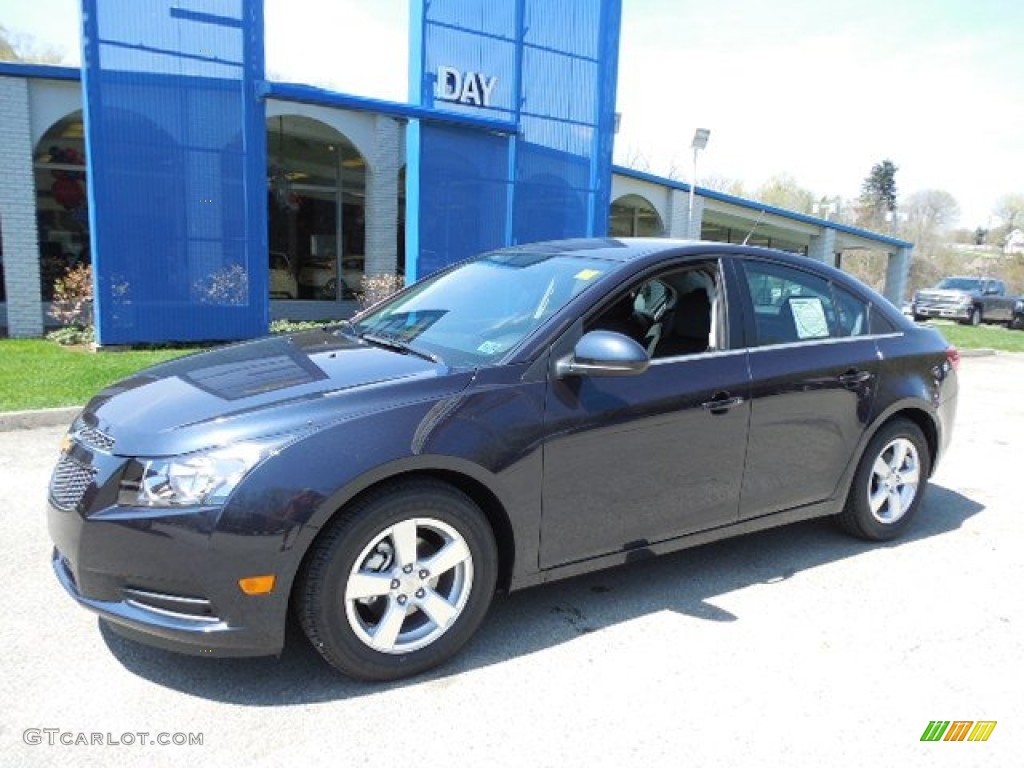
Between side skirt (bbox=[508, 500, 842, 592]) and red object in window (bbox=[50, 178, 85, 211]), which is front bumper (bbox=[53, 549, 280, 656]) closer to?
side skirt (bbox=[508, 500, 842, 592])

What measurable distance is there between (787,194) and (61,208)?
2103 inches

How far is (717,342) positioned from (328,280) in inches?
573

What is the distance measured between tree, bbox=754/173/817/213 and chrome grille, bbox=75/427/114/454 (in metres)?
57.2

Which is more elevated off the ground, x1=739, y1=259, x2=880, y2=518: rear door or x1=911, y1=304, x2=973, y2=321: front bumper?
x1=739, y1=259, x2=880, y2=518: rear door

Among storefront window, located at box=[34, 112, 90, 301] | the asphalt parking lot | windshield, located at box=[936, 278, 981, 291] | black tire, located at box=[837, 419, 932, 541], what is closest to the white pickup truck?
windshield, located at box=[936, 278, 981, 291]

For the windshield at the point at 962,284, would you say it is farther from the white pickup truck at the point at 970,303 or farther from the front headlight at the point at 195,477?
the front headlight at the point at 195,477

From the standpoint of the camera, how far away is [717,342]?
3.78 meters

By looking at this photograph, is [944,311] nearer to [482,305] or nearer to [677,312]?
[677,312]

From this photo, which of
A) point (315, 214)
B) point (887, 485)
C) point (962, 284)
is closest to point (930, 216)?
point (962, 284)

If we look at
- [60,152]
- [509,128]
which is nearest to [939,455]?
[509,128]

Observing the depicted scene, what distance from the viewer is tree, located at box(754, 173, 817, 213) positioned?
186 feet

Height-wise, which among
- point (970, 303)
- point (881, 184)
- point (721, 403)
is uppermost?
point (881, 184)

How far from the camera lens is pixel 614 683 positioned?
2.99 meters

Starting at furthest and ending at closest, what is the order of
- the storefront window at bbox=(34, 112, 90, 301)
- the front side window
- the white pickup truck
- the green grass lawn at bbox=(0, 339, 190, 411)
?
the white pickup truck
the storefront window at bbox=(34, 112, 90, 301)
the green grass lawn at bbox=(0, 339, 190, 411)
the front side window
